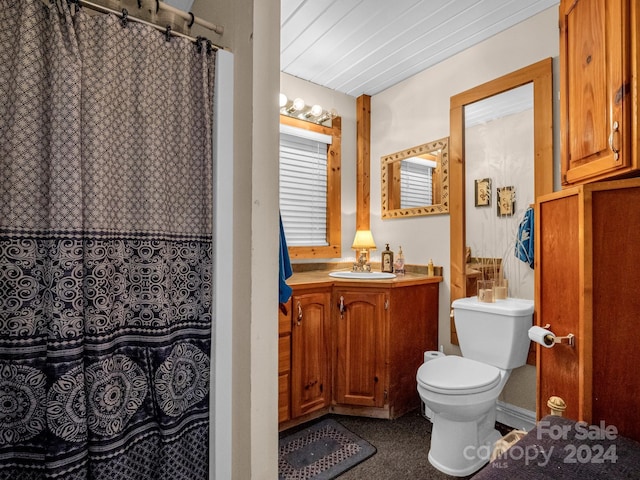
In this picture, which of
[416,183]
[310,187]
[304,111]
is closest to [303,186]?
[310,187]

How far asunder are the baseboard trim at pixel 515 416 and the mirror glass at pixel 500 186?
703mm

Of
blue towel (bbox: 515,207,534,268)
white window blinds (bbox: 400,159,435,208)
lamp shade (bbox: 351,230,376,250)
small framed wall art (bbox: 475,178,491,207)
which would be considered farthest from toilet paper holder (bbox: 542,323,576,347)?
lamp shade (bbox: 351,230,376,250)

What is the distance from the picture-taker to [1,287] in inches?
36.8

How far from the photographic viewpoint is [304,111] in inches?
107

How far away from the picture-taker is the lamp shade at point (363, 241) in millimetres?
2896

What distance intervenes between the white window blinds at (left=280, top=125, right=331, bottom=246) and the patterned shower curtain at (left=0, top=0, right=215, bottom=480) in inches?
55.6

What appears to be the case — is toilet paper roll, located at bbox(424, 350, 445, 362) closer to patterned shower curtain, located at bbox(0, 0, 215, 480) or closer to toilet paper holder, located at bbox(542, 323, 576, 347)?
toilet paper holder, located at bbox(542, 323, 576, 347)

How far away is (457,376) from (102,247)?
1.76 meters

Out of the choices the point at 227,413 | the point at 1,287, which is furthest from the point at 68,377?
the point at 227,413

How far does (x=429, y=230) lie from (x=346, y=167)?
0.95 m

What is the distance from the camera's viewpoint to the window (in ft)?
8.85

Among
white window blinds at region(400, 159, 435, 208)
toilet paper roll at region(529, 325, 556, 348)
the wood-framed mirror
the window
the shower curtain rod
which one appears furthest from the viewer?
the window

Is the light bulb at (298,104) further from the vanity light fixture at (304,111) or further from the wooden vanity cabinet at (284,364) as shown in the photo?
the wooden vanity cabinet at (284,364)

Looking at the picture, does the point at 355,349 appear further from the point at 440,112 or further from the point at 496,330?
the point at 440,112
